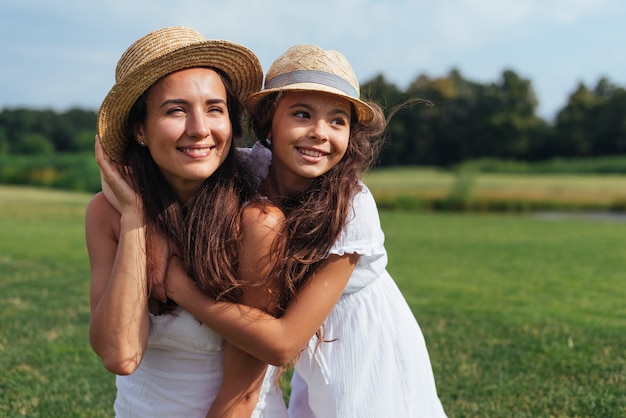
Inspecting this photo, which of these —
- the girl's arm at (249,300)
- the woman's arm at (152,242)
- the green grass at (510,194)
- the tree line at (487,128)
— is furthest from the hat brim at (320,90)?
the tree line at (487,128)

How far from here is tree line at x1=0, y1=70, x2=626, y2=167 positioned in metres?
54.9

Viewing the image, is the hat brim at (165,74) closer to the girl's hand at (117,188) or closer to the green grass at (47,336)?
the girl's hand at (117,188)

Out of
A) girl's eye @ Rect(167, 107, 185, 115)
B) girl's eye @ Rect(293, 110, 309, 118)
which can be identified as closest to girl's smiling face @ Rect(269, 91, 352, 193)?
girl's eye @ Rect(293, 110, 309, 118)

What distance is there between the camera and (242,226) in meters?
2.14

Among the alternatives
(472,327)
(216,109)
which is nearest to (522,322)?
(472,327)

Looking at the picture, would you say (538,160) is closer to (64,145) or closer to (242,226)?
(64,145)

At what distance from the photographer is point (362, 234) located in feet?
7.30

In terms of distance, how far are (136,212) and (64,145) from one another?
60.1 m

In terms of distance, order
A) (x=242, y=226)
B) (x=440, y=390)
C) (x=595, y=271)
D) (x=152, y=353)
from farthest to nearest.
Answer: (x=595, y=271) → (x=440, y=390) → (x=152, y=353) → (x=242, y=226)

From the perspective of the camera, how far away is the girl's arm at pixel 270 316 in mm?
2057

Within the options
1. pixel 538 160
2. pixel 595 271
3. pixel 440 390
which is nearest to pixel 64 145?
pixel 538 160

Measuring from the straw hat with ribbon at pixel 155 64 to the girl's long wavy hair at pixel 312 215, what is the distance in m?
0.20

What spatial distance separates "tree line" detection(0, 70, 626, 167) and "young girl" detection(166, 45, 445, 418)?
50726 millimetres

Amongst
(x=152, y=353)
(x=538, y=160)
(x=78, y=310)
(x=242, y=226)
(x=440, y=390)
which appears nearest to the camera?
(x=242, y=226)
